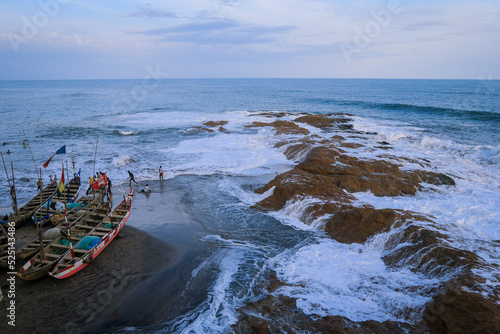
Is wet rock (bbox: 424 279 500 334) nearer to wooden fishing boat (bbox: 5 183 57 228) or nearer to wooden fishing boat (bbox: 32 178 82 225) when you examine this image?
wooden fishing boat (bbox: 32 178 82 225)

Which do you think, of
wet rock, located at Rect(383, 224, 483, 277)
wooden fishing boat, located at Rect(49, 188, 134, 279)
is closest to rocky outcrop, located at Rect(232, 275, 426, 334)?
wet rock, located at Rect(383, 224, 483, 277)

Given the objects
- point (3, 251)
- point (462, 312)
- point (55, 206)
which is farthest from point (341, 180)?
point (3, 251)

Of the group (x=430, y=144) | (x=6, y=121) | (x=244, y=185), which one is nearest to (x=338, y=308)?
(x=244, y=185)

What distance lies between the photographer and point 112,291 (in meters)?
11.9

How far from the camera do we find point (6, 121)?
57.6m

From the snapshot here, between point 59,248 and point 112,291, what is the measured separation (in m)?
4.05

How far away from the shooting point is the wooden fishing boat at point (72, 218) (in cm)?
1392

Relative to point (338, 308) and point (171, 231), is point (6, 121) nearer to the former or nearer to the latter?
point (171, 231)

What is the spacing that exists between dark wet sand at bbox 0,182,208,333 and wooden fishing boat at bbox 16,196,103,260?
4.20 feet

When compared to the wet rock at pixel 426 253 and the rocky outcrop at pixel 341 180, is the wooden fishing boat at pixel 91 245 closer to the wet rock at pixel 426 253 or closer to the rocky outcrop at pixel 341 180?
the rocky outcrop at pixel 341 180

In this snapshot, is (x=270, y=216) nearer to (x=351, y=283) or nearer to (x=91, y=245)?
(x=351, y=283)

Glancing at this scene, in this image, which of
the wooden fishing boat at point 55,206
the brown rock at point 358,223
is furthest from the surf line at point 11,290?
the brown rock at point 358,223

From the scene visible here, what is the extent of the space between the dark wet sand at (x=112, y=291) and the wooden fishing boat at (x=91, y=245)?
0.39 meters

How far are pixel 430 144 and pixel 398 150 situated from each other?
679 centimetres
